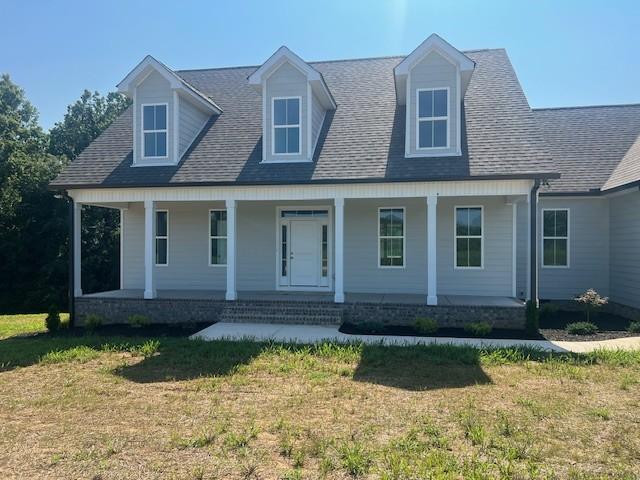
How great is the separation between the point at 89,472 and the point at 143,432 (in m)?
0.90

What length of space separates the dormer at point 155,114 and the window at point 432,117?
6.86 meters

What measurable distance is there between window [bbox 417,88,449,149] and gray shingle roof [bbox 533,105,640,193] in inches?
170

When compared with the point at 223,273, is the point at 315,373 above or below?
below

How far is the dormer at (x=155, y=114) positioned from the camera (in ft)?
44.0

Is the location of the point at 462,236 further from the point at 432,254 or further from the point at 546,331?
the point at 546,331

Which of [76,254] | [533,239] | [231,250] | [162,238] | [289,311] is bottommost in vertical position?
[289,311]

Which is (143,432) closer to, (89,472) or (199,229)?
(89,472)

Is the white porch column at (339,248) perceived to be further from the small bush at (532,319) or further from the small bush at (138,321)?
the small bush at (138,321)

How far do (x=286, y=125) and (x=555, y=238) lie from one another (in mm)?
9037

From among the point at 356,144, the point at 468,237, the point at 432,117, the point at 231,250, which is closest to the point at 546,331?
the point at 468,237

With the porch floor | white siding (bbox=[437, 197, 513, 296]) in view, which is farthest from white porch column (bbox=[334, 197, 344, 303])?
white siding (bbox=[437, 197, 513, 296])

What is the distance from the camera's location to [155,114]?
13656 mm

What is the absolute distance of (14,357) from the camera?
853cm

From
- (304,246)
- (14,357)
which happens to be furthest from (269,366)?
(304,246)
